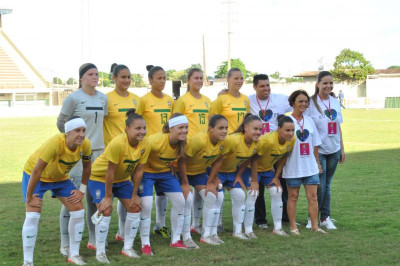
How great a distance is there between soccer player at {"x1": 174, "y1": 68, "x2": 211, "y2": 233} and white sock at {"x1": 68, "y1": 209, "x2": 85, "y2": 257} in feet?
6.22

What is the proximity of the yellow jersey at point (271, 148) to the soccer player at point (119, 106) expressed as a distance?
166cm

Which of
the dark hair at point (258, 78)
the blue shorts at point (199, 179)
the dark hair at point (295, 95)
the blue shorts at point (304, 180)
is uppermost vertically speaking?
the dark hair at point (258, 78)

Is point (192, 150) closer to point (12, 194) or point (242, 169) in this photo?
point (242, 169)

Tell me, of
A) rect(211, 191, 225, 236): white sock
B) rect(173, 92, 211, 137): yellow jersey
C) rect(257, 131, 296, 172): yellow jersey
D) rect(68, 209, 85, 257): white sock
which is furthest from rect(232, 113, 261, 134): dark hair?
rect(68, 209, 85, 257): white sock

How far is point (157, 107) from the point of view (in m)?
6.93

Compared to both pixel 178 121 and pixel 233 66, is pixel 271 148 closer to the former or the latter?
pixel 178 121

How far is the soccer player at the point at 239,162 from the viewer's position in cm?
662

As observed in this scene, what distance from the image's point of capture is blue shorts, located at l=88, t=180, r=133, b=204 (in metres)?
6.00

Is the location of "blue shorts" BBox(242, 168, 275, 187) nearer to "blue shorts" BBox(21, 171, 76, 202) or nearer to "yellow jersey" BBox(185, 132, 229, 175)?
"yellow jersey" BBox(185, 132, 229, 175)

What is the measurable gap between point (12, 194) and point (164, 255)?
534cm

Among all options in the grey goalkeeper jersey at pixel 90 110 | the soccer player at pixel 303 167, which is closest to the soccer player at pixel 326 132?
the soccer player at pixel 303 167

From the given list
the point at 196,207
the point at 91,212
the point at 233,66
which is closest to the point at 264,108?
the point at 196,207

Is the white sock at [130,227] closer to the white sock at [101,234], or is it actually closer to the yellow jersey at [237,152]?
the white sock at [101,234]

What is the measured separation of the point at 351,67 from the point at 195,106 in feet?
210
